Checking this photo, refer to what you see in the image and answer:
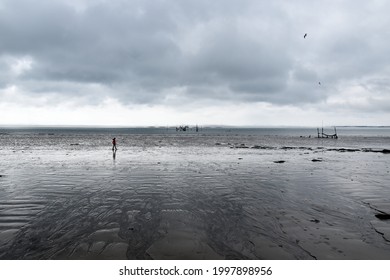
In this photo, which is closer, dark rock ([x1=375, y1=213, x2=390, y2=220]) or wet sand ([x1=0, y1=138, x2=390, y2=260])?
wet sand ([x1=0, y1=138, x2=390, y2=260])

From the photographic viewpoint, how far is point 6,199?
37.8ft

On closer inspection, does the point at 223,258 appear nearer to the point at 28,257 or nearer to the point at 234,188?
the point at 28,257

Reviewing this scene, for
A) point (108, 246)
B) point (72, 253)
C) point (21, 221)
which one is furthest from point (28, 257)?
point (21, 221)

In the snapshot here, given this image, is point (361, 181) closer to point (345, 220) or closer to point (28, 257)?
point (345, 220)

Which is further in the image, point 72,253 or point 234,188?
point 234,188

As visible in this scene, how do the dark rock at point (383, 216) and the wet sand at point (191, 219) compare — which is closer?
the wet sand at point (191, 219)

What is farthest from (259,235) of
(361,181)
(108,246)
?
(361,181)

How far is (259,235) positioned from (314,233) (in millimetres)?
1847

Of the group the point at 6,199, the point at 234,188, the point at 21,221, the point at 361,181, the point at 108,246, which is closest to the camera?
the point at 108,246

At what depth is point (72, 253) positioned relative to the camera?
21.7 ft

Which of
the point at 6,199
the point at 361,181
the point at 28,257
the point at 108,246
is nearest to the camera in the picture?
the point at 28,257

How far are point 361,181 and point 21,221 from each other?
19.2 m

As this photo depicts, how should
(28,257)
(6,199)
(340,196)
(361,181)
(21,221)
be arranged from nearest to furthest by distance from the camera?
(28,257) < (21,221) < (6,199) < (340,196) < (361,181)

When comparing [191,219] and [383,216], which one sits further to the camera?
[383,216]
